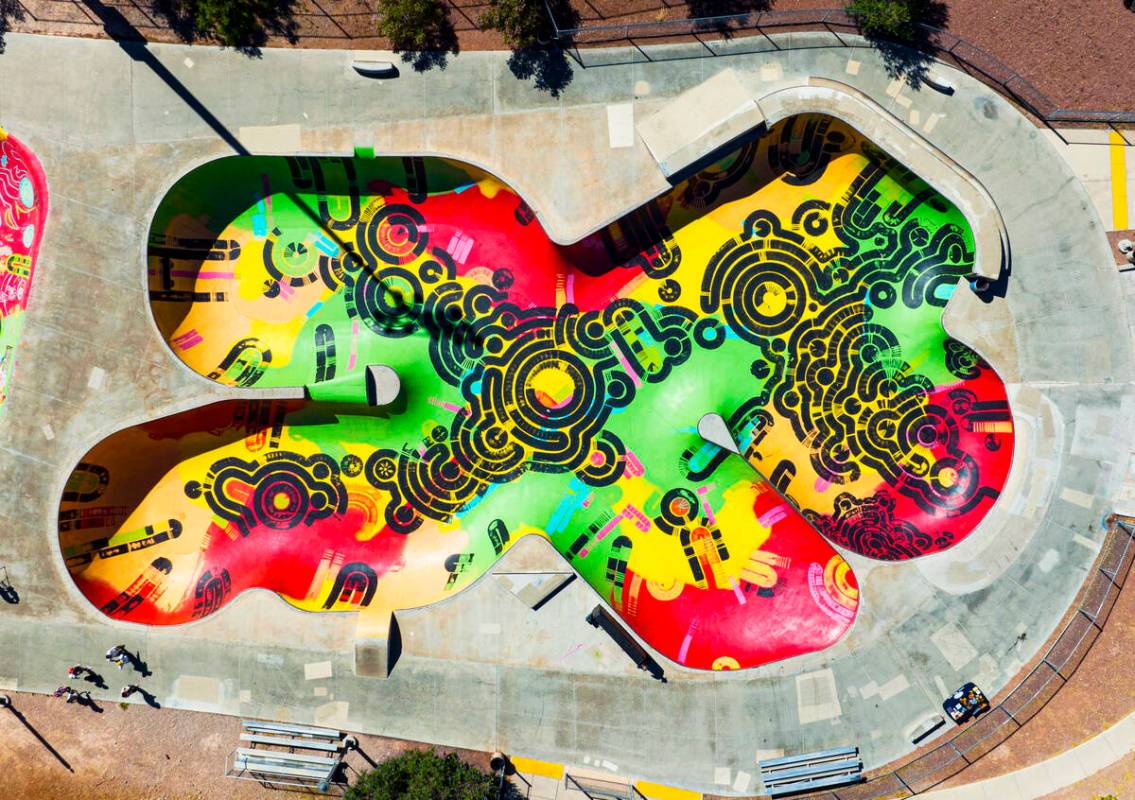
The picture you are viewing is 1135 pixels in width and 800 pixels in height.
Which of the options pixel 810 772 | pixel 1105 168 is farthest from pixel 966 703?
pixel 1105 168

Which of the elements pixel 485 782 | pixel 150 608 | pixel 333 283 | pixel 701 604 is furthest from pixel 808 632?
pixel 150 608

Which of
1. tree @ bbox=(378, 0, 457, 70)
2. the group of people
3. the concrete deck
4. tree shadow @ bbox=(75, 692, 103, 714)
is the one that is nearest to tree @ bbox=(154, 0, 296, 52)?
the concrete deck

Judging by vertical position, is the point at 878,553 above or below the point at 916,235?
below

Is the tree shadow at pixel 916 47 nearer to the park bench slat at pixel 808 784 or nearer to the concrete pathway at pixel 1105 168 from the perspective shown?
the concrete pathway at pixel 1105 168

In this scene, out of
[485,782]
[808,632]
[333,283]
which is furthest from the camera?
[333,283]

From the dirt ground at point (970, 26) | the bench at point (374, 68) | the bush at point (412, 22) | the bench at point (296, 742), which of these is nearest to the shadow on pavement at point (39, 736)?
the bench at point (296, 742)

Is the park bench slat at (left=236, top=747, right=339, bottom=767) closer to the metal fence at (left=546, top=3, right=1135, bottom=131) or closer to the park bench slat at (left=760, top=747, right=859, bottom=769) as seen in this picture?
the park bench slat at (left=760, top=747, right=859, bottom=769)

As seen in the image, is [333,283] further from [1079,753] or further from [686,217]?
[1079,753]
